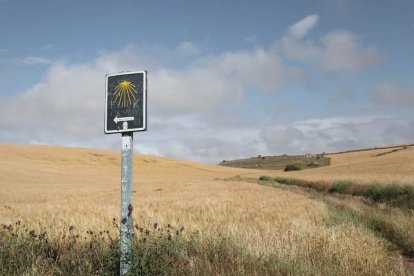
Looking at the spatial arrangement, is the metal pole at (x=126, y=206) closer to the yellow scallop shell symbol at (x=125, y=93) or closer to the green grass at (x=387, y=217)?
the yellow scallop shell symbol at (x=125, y=93)

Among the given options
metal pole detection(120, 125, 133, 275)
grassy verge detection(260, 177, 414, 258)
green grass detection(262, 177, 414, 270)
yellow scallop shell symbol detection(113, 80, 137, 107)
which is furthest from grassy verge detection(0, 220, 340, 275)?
grassy verge detection(260, 177, 414, 258)

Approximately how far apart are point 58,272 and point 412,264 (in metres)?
6.28

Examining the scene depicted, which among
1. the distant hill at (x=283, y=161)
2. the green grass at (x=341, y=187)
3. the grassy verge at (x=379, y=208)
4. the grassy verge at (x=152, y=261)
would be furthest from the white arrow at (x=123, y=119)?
the distant hill at (x=283, y=161)

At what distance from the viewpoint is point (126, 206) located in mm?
5676

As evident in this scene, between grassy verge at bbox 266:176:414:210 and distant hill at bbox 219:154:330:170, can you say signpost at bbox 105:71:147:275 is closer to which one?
grassy verge at bbox 266:176:414:210

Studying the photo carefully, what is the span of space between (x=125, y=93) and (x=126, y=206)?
1.45 metres

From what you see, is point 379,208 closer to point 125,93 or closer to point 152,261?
point 152,261

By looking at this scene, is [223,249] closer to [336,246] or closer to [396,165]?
[336,246]

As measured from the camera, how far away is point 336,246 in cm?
772

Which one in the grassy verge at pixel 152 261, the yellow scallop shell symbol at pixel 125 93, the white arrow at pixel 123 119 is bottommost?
the grassy verge at pixel 152 261

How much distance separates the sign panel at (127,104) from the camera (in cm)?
565

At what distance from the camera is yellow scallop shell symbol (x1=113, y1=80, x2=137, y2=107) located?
18.8 feet

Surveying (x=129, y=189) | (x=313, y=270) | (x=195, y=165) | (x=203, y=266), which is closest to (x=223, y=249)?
(x=203, y=266)

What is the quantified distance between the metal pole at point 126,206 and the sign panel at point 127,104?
0.17 metres
